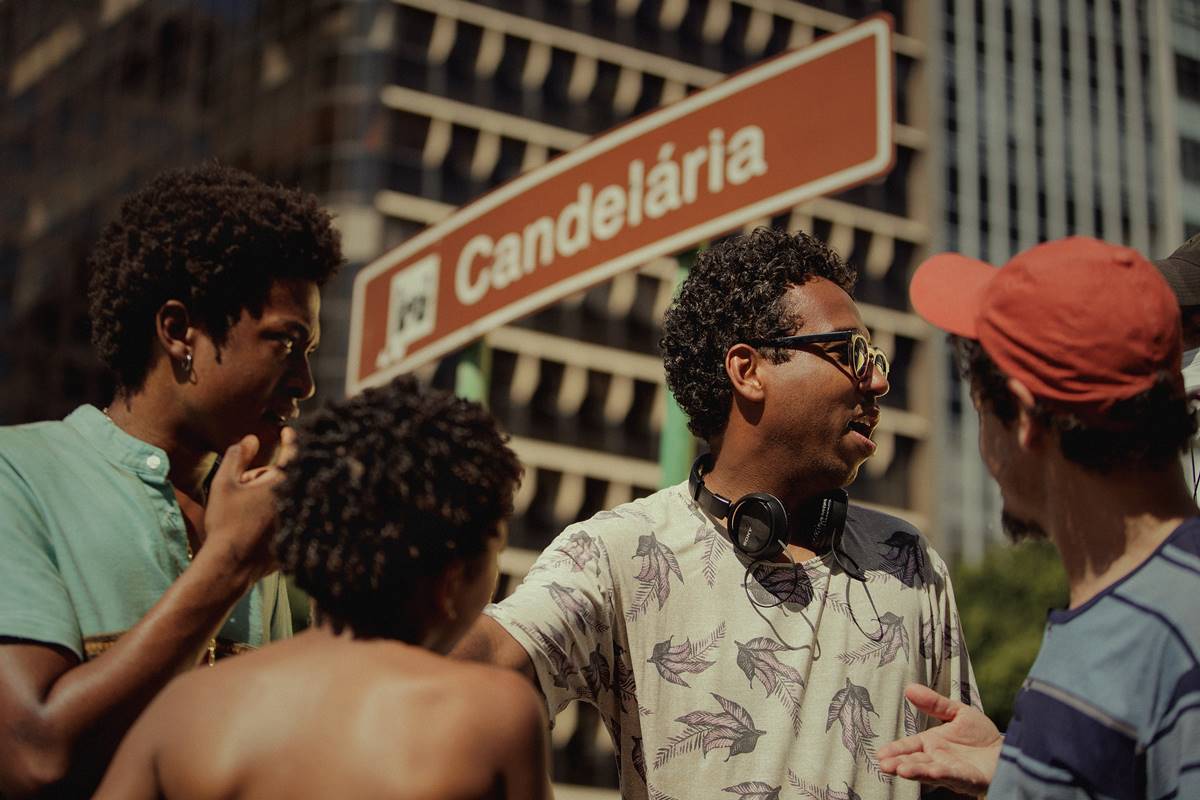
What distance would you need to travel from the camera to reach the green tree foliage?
106 feet

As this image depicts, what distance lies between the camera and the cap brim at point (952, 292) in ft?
8.65

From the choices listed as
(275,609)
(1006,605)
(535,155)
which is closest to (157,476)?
(275,609)

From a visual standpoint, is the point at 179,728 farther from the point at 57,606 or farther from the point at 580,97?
the point at 580,97

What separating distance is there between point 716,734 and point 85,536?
121 cm

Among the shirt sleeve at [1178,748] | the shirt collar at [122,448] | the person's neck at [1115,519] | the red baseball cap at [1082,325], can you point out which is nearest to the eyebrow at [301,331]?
the shirt collar at [122,448]

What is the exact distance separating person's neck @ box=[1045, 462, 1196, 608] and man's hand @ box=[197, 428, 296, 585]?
1210 mm

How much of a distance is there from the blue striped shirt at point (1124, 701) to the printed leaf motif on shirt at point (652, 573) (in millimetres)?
1036

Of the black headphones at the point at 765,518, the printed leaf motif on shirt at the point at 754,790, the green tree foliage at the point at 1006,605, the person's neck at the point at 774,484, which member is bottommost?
the green tree foliage at the point at 1006,605

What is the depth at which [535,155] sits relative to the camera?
4791 centimetres

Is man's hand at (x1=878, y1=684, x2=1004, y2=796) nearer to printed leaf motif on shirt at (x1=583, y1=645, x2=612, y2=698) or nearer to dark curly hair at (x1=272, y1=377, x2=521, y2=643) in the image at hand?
printed leaf motif on shirt at (x1=583, y1=645, x2=612, y2=698)

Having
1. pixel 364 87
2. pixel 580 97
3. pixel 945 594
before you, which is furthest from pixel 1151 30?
pixel 945 594

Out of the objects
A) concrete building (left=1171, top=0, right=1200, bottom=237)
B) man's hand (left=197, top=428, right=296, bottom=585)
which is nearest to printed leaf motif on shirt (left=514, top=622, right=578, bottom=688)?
man's hand (left=197, top=428, right=296, bottom=585)

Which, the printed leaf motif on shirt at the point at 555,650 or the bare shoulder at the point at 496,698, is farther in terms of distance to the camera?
the printed leaf motif on shirt at the point at 555,650

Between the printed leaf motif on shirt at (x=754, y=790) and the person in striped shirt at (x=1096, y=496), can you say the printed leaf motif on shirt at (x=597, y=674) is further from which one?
the person in striped shirt at (x=1096, y=496)
